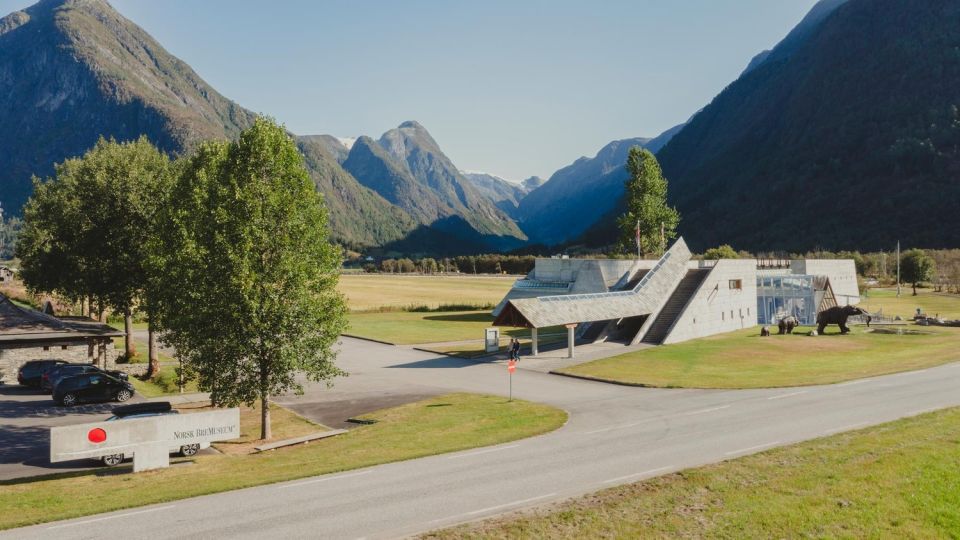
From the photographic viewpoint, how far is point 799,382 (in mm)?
34531

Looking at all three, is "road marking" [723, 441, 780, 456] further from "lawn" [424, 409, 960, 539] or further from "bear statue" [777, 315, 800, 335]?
"bear statue" [777, 315, 800, 335]

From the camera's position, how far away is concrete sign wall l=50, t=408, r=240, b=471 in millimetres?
20797

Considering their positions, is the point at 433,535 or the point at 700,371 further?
the point at 700,371

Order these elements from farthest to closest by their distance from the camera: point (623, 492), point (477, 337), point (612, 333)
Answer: point (477, 337), point (612, 333), point (623, 492)

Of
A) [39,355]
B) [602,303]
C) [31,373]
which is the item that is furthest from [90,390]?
[602,303]

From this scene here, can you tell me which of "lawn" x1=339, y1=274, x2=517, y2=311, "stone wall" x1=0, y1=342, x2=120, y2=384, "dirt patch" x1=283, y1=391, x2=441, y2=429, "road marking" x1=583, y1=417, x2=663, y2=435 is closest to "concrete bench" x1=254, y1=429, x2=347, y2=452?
"dirt patch" x1=283, y1=391, x2=441, y2=429

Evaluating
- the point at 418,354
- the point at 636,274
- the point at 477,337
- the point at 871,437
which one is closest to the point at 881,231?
the point at 636,274

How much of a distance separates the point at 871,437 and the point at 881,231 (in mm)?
182450

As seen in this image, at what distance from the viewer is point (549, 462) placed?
1998 centimetres

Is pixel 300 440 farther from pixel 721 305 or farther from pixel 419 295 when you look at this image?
pixel 419 295

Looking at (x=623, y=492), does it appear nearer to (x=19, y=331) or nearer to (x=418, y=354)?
(x=418, y=354)

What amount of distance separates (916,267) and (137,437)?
133724 mm

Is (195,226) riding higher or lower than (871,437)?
higher

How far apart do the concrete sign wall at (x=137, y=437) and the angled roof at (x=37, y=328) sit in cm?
2286
